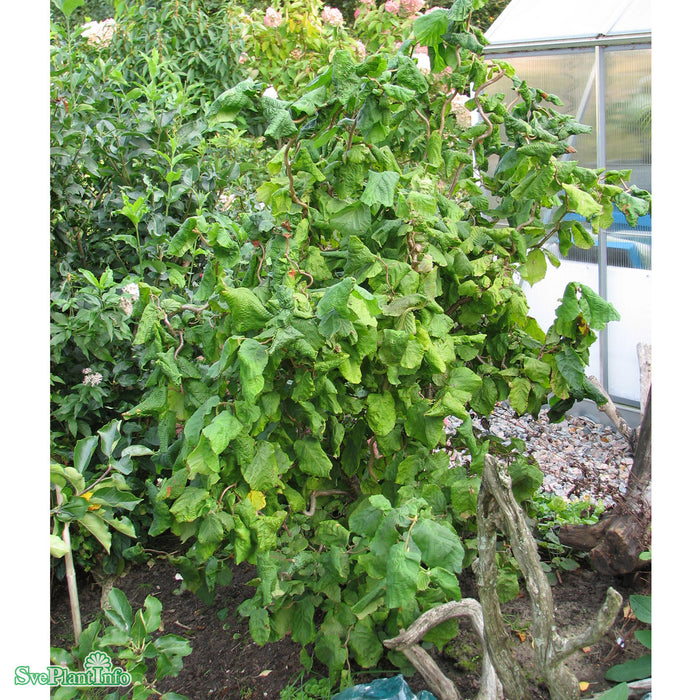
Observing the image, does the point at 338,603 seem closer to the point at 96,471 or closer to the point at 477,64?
the point at 96,471

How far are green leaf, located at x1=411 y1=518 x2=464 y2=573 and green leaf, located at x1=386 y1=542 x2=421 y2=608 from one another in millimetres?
35

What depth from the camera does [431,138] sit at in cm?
218

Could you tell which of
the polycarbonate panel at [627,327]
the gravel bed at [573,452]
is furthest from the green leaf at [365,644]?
the polycarbonate panel at [627,327]

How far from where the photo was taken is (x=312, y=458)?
1864 mm

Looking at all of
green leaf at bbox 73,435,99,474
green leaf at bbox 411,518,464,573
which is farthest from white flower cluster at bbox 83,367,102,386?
green leaf at bbox 411,518,464,573

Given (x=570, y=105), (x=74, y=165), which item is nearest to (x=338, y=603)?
(x=74, y=165)

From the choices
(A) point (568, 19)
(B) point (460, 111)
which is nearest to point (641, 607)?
(B) point (460, 111)

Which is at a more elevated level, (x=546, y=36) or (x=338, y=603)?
(x=546, y=36)

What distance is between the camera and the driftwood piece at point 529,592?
1668 mm

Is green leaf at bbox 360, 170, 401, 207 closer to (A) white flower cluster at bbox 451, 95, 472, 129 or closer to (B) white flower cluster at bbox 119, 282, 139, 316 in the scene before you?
(B) white flower cluster at bbox 119, 282, 139, 316

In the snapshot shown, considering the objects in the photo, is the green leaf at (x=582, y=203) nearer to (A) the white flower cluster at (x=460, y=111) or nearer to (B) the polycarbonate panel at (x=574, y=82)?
(A) the white flower cluster at (x=460, y=111)

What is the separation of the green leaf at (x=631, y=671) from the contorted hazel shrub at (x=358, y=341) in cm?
47

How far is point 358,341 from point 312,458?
1.24ft
